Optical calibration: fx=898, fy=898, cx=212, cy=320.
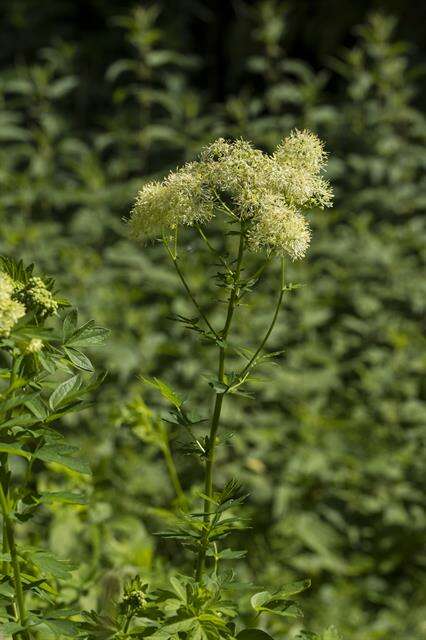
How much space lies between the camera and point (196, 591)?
4.56 feet

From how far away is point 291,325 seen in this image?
429 centimetres

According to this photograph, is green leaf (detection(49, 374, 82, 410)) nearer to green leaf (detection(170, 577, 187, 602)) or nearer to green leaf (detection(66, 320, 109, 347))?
green leaf (detection(66, 320, 109, 347))

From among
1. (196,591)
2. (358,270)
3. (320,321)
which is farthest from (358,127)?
(196,591)

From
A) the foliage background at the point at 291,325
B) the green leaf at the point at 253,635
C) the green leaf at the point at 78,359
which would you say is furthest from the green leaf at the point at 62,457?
the foliage background at the point at 291,325

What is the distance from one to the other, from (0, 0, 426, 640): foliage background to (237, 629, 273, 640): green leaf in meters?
1.00

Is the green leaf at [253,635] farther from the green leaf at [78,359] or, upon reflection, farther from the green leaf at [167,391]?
the green leaf at [78,359]

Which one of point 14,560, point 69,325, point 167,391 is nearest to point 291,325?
point 167,391

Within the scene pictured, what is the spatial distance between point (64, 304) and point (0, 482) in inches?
11.1

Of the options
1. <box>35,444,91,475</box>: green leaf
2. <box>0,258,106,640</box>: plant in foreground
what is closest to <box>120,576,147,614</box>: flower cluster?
<box>0,258,106,640</box>: plant in foreground

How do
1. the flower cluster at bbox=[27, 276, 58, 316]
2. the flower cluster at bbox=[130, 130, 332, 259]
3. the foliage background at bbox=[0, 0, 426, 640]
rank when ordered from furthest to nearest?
the foliage background at bbox=[0, 0, 426, 640], the flower cluster at bbox=[130, 130, 332, 259], the flower cluster at bbox=[27, 276, 58, 316]

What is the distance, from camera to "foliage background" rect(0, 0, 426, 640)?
3.66 metres

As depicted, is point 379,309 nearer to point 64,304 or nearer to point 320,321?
point 320,321

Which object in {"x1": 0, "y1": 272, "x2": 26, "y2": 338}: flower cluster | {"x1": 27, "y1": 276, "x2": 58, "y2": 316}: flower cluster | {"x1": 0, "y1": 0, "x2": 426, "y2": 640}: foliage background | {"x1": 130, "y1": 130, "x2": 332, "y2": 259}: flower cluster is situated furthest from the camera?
{"x1": 0, "y1": 0, "x2": 426, "y2": 640}: foliage background

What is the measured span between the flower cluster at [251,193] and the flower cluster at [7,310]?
1.15 ft
